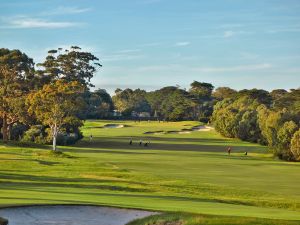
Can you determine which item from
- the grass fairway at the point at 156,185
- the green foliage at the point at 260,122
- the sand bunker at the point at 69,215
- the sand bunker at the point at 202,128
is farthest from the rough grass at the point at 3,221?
the sand bunker at the point at 202,128

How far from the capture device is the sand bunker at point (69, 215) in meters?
19.9

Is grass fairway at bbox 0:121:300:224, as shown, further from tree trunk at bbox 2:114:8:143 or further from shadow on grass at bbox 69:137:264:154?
tree trunk at bbox 2:114:8:143

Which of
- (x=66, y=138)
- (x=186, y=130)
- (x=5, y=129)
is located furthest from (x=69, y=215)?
(x=186, y=130)

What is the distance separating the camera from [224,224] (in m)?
17.2

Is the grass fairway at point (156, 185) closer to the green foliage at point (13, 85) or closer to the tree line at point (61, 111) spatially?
the tree line at point (61, 111)

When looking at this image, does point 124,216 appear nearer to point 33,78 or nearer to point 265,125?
point 265,125

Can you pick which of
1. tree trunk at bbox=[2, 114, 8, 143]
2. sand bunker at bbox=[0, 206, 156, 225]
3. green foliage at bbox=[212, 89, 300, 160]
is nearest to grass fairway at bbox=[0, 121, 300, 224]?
sand bunker at bbox=[0, 206, 156, 225]

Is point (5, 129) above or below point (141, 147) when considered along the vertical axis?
above

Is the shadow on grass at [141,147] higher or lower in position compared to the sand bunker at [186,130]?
lower

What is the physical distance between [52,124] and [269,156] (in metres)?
34.5

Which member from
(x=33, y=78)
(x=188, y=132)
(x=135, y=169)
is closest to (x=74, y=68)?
(x=33, y=78)

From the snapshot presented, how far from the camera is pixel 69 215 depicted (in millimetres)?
21094

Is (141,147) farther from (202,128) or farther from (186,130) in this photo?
(202,128)

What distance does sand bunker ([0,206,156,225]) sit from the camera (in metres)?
19.9
